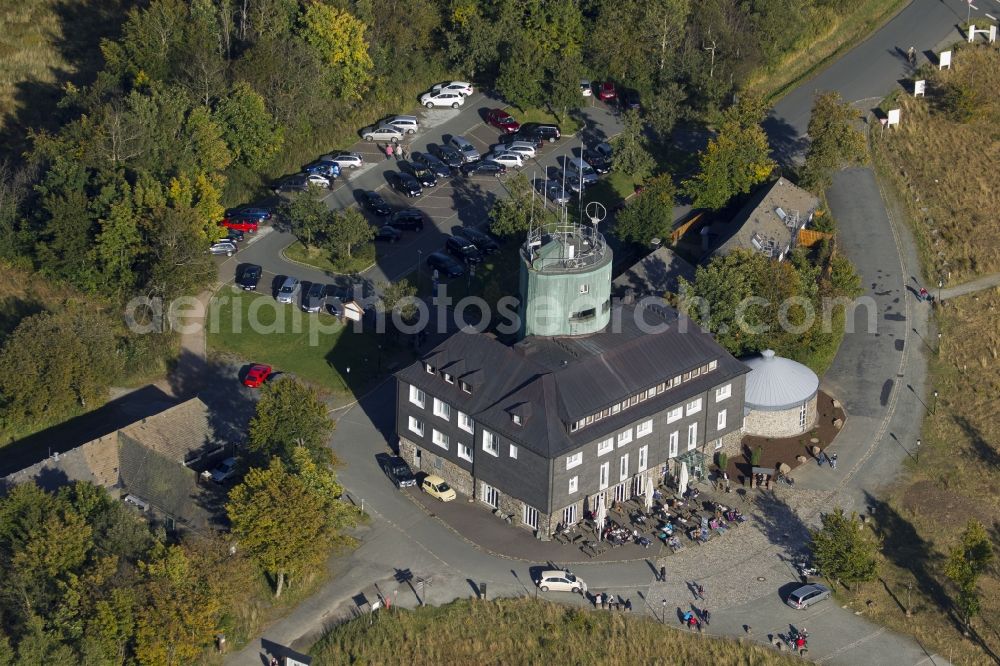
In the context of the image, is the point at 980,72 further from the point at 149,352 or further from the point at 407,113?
the point at 149,352

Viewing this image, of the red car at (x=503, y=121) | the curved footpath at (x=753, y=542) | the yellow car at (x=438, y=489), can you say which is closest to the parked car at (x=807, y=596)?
the curved footpath at (x=753, y=542)

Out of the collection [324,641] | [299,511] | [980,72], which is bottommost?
[324,641]

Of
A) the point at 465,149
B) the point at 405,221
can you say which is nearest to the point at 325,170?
the point at 405,221

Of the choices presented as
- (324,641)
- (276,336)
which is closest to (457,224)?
(276,336)

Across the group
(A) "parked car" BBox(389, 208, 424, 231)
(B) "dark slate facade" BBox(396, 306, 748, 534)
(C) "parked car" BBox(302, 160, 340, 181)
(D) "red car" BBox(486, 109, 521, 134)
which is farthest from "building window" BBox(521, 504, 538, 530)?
(D) "red car" BBox(486, 109, 521, 134)

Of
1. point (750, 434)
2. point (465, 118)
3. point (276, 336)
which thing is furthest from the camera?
point (465, 118)

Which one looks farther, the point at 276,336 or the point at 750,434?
the point at 276,336

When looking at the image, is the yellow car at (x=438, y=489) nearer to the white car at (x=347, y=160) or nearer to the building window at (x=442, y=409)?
the building window at (x=442, y=409)

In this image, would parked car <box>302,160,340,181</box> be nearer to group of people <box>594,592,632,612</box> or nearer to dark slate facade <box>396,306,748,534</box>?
dark slate facade <box>396,306,748,534</box>
